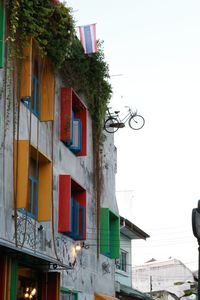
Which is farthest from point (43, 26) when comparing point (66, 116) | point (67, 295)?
point (67, 295)

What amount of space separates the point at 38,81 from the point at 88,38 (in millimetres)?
2485

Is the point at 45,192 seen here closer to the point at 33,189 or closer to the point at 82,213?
the point at 33,189

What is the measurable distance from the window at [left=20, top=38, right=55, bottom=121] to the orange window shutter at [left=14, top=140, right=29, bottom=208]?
117 centimetres

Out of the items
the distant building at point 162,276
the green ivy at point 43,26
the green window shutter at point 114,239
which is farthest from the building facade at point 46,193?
the distant building at point 162,276

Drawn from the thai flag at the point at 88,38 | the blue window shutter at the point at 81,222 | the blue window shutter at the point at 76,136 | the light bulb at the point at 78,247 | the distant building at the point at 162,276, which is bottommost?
the light bulb at the point at 78,247

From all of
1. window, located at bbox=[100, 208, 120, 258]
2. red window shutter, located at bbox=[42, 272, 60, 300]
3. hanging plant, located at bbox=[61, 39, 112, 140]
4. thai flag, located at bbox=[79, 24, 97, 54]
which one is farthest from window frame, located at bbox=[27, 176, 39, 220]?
window, located at bbox=[100, 208, 120, 258]

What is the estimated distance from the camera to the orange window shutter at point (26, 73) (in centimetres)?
1448

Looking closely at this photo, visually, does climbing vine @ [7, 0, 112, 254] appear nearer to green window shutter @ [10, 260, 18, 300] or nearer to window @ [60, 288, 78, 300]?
window @ [60, 288, 78, 300]

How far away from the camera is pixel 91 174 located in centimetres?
2055

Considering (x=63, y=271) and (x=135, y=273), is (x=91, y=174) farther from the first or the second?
(x=135, y=273)

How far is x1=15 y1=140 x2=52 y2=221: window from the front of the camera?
14.1 meters

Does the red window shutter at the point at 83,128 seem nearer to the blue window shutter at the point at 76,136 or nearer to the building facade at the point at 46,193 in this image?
the building facade at the point at 46,193

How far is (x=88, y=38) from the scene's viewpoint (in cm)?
1795

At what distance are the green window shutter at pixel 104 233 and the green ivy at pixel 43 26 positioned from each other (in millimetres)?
5695
